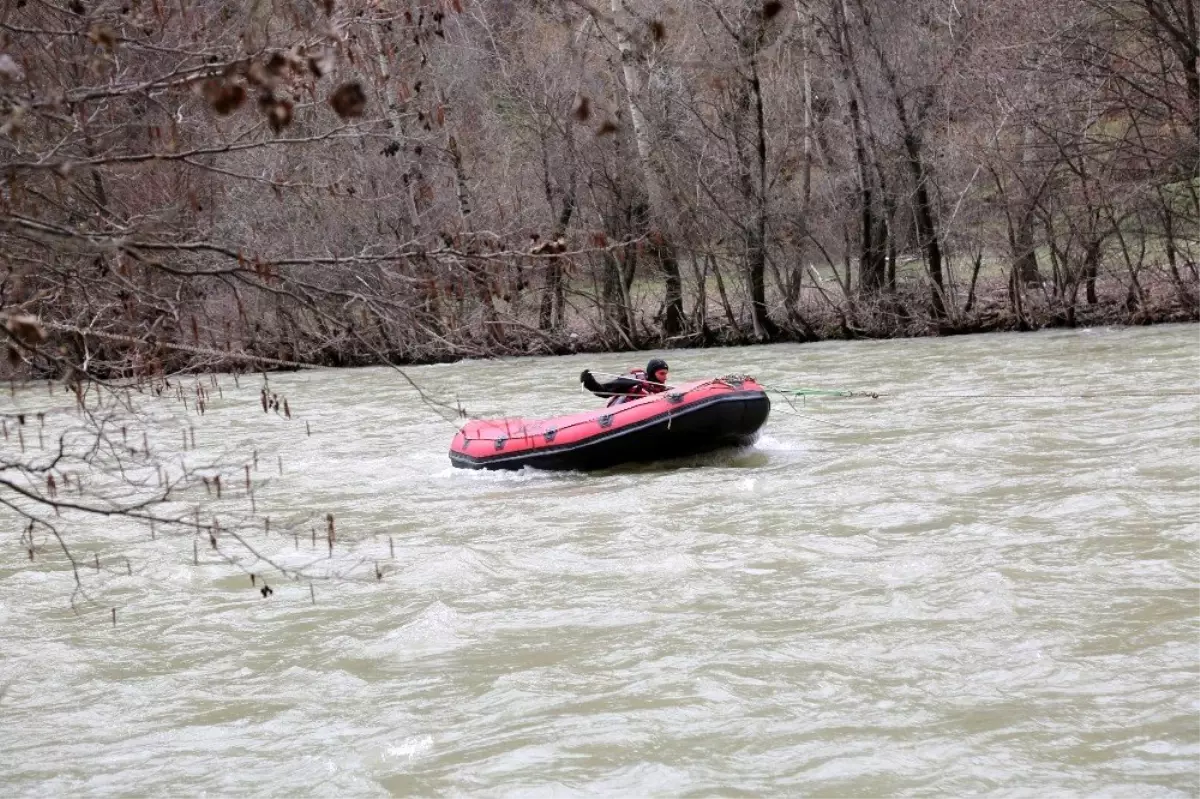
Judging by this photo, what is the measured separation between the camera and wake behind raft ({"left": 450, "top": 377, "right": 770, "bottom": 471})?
10930 millimetres

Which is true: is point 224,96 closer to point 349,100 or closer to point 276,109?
point 276,109

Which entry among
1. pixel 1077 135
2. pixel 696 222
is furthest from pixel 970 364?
pixel 696 222

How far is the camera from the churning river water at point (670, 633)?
512 cm

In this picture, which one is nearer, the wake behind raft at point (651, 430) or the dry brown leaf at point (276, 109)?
the dry brown leaf at point (276, 109)

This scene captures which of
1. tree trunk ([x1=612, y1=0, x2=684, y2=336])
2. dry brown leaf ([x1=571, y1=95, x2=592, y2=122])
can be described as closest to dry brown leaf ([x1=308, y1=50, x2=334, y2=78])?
dry brown leaf ([x1=571, y1=95, x2=592, y2=122])

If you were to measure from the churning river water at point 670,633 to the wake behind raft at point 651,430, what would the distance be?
0.18 metres

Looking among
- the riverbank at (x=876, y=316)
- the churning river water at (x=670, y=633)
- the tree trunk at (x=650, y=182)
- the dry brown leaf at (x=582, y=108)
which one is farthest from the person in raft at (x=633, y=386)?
the tree trunk at (x=650, y=182)

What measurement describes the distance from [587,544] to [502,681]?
8.52ft

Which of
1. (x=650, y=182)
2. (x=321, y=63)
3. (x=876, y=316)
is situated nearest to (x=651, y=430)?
(x=321, y=63)

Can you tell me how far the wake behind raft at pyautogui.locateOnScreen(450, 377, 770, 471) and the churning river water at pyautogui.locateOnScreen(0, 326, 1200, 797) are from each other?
0.18 m

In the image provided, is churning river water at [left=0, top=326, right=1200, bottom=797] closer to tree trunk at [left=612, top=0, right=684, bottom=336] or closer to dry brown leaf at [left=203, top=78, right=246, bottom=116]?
dry brown leaf at [left=203, top=78, right=246, bottom=116]

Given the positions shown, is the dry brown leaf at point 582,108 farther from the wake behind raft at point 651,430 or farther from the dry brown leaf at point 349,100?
the wake behind raft at point 651,430

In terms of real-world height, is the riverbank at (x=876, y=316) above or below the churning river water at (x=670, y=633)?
above

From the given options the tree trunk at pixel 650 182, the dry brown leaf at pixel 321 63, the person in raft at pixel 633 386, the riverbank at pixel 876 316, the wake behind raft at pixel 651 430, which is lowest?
the wake behind raft at pixel 651 430
